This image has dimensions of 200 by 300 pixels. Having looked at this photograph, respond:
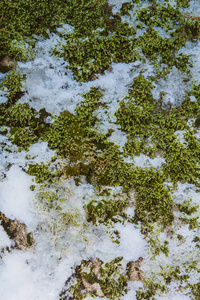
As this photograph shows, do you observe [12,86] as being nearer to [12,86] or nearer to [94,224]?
[12,86]

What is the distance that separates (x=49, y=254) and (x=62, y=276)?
425 millimetres

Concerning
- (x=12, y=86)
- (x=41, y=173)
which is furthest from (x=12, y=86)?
(x=41, y=173)

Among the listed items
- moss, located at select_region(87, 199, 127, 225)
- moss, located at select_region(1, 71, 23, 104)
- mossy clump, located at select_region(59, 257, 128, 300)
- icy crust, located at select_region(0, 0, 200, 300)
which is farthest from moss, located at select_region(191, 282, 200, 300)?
moss, located at select_region(1, 71, 23, 104)

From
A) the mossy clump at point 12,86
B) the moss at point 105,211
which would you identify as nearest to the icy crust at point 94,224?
the moss at point 105,211

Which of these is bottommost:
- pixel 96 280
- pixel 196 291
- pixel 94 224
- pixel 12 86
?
pixel 96 280

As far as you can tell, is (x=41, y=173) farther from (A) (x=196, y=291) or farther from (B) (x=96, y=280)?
(A) (x=196, y=291)

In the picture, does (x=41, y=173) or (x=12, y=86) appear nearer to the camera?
(x=41, y=173)

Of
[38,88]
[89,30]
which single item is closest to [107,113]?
[38,88]

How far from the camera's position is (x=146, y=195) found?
10.9ft

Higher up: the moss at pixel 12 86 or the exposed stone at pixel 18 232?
the moss at pixel 12 86

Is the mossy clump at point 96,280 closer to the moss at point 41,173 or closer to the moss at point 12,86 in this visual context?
the moss at point 41,173

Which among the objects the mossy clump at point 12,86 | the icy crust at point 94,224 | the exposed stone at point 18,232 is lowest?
the exposed stone at point 18,232

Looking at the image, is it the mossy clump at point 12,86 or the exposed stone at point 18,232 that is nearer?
the exposed stone at point 18,232

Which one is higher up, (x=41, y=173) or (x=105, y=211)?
(x=105, y=211)
